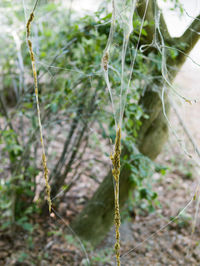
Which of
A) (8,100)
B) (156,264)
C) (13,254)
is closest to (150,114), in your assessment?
(156,264)

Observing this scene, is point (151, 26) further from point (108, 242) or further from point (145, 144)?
point (108, 242)

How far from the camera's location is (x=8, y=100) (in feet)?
15.8

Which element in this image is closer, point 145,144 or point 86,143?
point 145,144

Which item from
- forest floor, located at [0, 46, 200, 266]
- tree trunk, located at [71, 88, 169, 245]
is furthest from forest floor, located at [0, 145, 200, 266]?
tree trunk, located at [71, 88, 169, 245]

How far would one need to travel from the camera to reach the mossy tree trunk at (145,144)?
1.81m

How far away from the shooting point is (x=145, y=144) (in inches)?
91.3

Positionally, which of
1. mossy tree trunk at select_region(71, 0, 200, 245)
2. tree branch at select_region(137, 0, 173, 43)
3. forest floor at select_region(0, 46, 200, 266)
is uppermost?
tree branch at select_region(137, 0, 173, 43)

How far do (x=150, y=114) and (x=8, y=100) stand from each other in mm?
3577

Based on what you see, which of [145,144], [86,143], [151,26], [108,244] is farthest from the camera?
[108,244]

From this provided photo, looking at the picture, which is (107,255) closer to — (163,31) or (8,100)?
(163,31)

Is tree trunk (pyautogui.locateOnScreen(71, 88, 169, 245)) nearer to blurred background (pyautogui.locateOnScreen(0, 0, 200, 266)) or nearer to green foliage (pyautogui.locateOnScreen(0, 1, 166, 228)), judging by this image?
blurred background (pyautogui.locateOnScreen(0, 0, 200, 266))

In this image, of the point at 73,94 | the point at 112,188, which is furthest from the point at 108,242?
the point at 73,94

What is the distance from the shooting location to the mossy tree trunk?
1.81 m

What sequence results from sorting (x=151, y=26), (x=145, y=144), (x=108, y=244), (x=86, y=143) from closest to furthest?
(x=151, y=26), (x=145, y=144), (x=86, y=143), (x=108, y=244)
